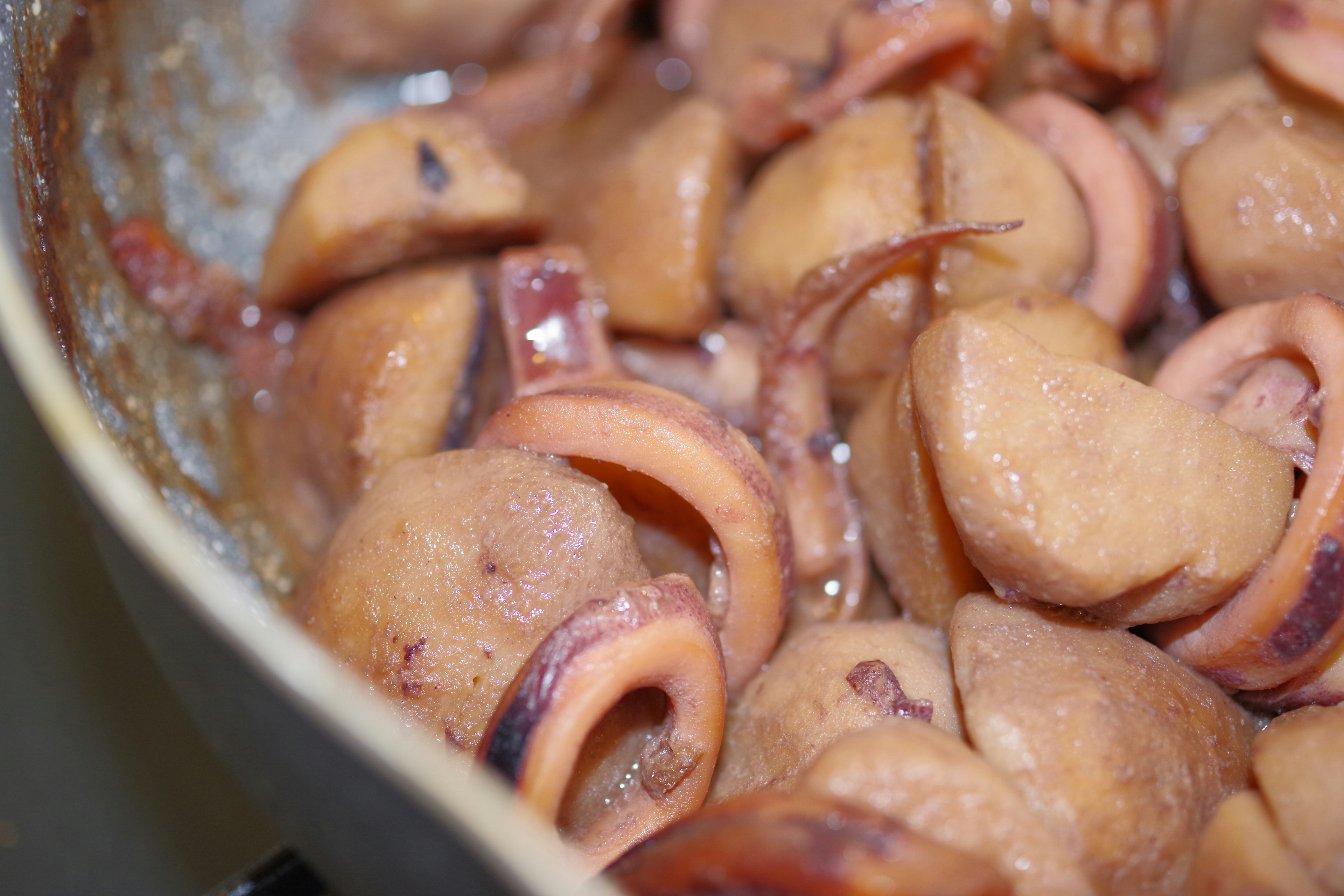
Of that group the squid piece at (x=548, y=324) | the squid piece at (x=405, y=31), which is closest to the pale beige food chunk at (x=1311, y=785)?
the squid piece at (x=548, y=324)

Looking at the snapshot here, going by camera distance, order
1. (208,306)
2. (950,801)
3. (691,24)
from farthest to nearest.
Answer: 1. (691,24)
2. (208,306)
3. (950,801)

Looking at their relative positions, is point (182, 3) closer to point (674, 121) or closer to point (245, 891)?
point (674, 121)

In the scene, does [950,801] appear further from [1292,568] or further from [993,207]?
[993,207]

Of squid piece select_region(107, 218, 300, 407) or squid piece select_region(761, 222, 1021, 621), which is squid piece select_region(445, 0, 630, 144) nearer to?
squid piece select_region(107, 218, 300, 407)

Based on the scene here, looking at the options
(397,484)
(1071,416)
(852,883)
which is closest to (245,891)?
(397,484)

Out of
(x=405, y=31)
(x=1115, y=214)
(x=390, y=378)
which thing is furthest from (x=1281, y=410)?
(x=405, y=31)
